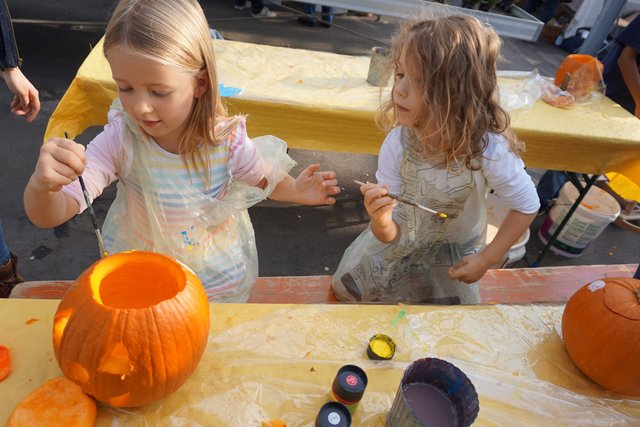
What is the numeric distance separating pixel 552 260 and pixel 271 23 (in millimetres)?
4592

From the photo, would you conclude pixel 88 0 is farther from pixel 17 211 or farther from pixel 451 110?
pixel 451 110

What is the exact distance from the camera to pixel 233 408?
0.88m

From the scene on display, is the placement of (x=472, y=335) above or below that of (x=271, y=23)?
above

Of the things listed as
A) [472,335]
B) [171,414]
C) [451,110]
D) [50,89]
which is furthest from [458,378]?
[50,89]

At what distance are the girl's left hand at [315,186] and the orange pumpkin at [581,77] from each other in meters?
2.06

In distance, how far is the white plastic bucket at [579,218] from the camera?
2701mm

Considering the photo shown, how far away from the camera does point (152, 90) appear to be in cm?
104

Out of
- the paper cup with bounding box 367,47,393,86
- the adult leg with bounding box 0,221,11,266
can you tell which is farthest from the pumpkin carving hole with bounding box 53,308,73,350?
the paper cup with bounding box 367,47,393,86

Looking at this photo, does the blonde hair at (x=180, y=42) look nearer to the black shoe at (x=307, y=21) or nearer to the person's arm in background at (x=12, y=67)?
the person's arm in background at (x=12, y=67)

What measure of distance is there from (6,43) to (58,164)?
45.6 inches

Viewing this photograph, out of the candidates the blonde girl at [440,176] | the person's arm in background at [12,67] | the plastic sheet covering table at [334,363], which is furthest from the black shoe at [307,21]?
the plastic sheet covering table at [334,363]

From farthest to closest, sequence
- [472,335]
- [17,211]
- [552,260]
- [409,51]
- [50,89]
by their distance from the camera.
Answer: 1. [50,89]
2. [552,260]
3. [17,211]
4. [409,51]
5. [472,335]

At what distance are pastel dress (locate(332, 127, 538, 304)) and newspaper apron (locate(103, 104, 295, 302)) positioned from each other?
402 mm

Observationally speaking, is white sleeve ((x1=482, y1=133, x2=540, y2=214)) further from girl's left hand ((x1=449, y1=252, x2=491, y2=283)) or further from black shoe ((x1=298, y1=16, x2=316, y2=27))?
black shoe ((x1=298, y1=16, x2=316, y2=27))
